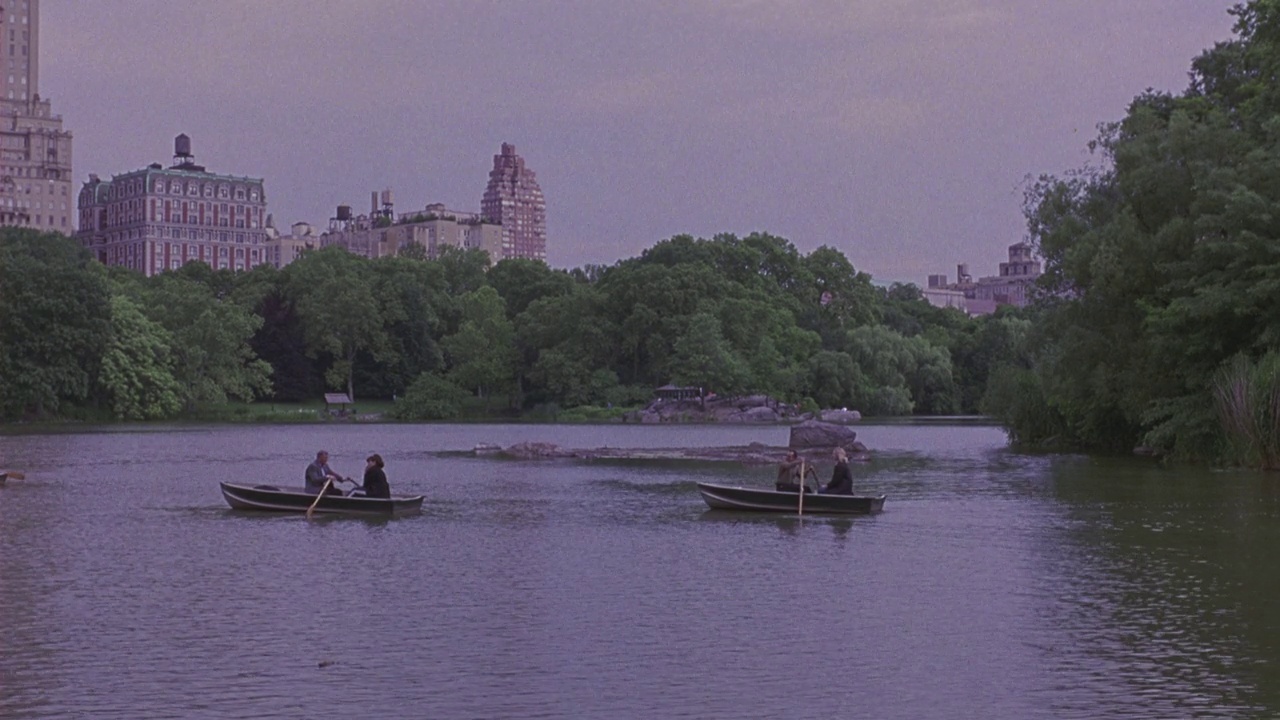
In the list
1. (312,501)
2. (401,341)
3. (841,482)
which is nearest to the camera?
(312,501)

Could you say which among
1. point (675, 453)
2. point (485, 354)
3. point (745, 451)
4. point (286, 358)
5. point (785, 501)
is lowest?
point (785, 501)

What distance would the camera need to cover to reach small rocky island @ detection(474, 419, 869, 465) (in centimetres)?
5253

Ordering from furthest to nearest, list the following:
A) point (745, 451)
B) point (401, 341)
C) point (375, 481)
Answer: point (401, 341)
point (745, 451)
point (375, 481)

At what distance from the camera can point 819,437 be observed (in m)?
54.0

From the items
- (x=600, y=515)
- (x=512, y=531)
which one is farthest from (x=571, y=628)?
(x=600, y=515)

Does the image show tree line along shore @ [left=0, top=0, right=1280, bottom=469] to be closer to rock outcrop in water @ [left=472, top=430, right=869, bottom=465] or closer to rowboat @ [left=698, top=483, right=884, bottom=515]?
rock outcrop in water @ [left=472, top=430, right=869, bottom=465]

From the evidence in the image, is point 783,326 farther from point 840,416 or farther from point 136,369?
point 136,369

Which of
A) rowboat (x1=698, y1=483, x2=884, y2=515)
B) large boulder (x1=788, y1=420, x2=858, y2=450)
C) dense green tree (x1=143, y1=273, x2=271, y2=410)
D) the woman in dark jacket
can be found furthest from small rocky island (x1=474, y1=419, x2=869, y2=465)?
dense green tree (x1=143, y1=273, x2=271, y2=410)

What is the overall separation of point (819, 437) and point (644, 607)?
35787 mm

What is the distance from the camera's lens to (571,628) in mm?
17312

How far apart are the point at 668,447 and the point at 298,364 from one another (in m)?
61.5

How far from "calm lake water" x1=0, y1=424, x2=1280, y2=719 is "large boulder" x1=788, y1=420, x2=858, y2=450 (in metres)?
15.7

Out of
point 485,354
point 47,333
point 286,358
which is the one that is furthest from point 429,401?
point 47,333

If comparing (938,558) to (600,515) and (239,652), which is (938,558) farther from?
(239,652)
